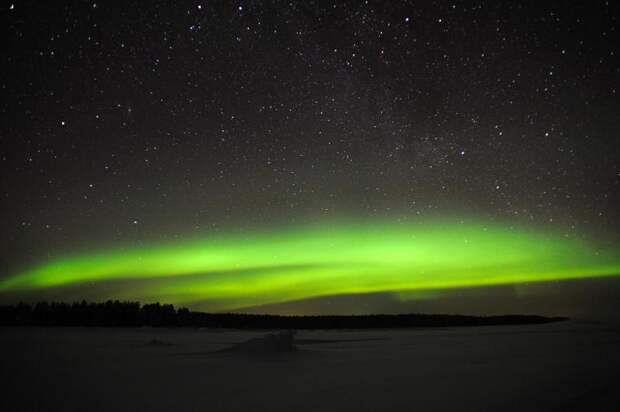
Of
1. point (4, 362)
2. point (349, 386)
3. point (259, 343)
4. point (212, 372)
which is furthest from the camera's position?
point (259, 343)

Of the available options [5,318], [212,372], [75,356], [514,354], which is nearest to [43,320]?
[5,318]

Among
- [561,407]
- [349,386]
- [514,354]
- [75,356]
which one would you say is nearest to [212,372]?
[349,386]

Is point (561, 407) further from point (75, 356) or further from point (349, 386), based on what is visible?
point (75, 356)

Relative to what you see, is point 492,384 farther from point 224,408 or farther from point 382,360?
point 224,408

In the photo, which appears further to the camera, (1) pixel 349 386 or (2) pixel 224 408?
(1) pixel 349 386

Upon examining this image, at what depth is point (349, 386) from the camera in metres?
8.67

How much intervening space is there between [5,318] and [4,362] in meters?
43.6

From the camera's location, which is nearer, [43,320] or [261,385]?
[261,385]

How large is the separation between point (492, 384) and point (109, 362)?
1050 cm

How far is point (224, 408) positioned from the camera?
6797 millimetres

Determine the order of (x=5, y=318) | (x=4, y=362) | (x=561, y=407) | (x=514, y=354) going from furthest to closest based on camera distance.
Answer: (x=5, y=318) < (x=514, y=354) < (x=4, y=362) < (x=561, y=407)

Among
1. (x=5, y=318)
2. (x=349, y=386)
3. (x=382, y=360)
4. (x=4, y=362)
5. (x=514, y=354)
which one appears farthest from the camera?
(x=5, y=318)

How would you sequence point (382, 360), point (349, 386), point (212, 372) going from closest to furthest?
point (349, 386) → point (212, 372) → point (382, 360)

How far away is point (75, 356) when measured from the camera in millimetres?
13820
